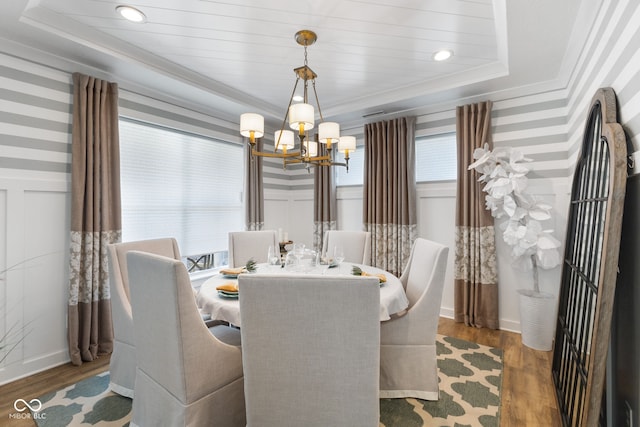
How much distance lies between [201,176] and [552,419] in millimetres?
3718

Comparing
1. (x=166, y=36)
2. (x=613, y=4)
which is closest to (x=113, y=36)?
(x=166, y=36)

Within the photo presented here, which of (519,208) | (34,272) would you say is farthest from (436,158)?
(34,272)

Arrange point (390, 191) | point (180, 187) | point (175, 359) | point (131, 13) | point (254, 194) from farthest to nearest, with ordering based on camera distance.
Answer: point (254, 194) → point (390, 191) → point (180, 187) → point (131, 13) → point (175, 359)

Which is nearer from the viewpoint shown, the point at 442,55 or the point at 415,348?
the point at 415,348

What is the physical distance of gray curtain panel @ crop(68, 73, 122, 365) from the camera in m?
2.44

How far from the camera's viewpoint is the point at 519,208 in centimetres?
274

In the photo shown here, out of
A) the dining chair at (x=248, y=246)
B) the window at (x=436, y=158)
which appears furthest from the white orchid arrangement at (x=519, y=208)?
the dining chair at (x=248, y=246)

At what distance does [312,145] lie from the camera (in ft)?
8.65

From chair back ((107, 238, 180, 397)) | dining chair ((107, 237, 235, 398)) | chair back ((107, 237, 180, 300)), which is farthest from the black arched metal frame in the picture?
chair back ((107, 237, 180, 300))

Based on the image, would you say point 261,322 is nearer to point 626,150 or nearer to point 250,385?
point 250,385

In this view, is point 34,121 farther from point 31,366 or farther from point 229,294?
point 229,294

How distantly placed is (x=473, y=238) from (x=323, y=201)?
76.2 inches

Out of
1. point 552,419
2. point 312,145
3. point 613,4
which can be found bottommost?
point 552,419

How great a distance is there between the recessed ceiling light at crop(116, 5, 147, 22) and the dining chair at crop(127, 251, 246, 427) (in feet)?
5.19
